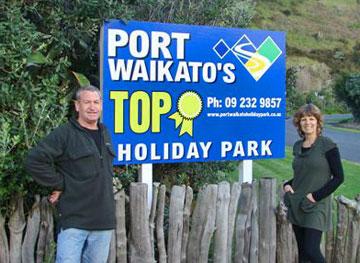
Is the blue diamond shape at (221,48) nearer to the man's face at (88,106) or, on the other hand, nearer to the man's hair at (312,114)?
the man's hair at (312,114)

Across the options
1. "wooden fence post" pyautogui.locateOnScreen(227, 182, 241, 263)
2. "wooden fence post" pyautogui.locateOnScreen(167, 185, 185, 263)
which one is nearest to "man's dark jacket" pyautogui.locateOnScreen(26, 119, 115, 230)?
"wooden fence post" pyautogui.locateOnScreen(167, 185, 185, 263)

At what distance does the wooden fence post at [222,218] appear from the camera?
17.4 feet

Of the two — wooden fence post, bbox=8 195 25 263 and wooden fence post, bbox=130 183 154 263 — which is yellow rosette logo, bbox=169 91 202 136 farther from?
wooden fence post, bbox=8 195 25 263

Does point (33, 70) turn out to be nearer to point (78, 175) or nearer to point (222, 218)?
point (78, 175)

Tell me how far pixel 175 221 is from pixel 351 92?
28.4 meters

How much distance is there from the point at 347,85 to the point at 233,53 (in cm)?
2766

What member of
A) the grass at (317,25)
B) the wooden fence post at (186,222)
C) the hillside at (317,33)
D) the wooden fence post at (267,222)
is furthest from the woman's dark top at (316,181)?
the grass at (317,25)

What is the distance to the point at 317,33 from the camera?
6675 centimetres

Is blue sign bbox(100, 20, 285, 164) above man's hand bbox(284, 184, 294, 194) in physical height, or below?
above

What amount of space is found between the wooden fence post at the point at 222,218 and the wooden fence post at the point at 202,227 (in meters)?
0.06

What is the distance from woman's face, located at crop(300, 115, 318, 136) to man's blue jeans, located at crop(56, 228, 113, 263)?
1750 mm

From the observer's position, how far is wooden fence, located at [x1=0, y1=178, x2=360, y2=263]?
484 centimetres

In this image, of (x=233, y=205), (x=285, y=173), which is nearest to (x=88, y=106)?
(x=233, y=205)

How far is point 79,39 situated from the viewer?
550cm
